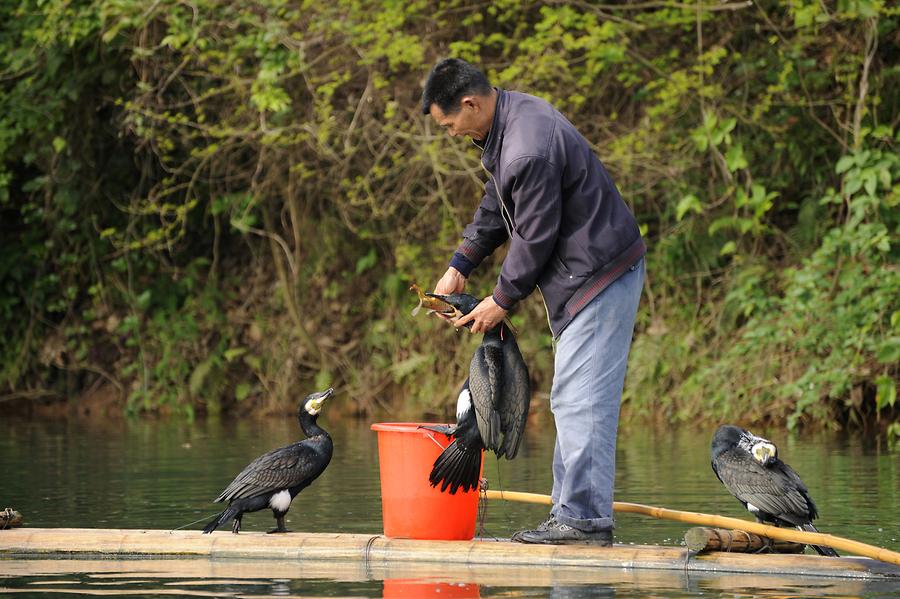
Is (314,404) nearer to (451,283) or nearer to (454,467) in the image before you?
(451,283)

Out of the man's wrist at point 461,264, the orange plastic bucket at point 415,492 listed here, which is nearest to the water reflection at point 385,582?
the orange plastic bucket at point 415,492

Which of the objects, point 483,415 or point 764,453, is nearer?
point 483,415

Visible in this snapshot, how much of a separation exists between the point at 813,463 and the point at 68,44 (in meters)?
10.5

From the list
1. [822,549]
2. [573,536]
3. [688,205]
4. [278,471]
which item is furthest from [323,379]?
[822,549]

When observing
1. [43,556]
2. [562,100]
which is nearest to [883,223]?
[562,100]

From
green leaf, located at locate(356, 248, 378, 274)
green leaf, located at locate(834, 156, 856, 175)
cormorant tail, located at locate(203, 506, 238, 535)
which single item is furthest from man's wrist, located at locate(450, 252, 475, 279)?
green leaf, located at locate(356, 248, 378, 274)

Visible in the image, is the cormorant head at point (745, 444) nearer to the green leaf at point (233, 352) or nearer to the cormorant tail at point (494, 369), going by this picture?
the cormorant tail at point (494, 369)

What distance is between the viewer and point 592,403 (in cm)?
643

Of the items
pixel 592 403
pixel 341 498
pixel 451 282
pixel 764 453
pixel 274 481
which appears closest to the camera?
pixel 592 403

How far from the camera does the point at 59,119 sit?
735 inches

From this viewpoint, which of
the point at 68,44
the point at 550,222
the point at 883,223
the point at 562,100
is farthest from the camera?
the point at 68,44

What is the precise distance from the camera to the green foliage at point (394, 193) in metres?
14.8

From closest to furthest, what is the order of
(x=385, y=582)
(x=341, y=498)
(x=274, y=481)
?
(x=385, y=582) → (x=274, y=481) → (x=341, y=498)

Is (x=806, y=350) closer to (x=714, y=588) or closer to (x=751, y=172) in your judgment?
(x=751, y=172)
